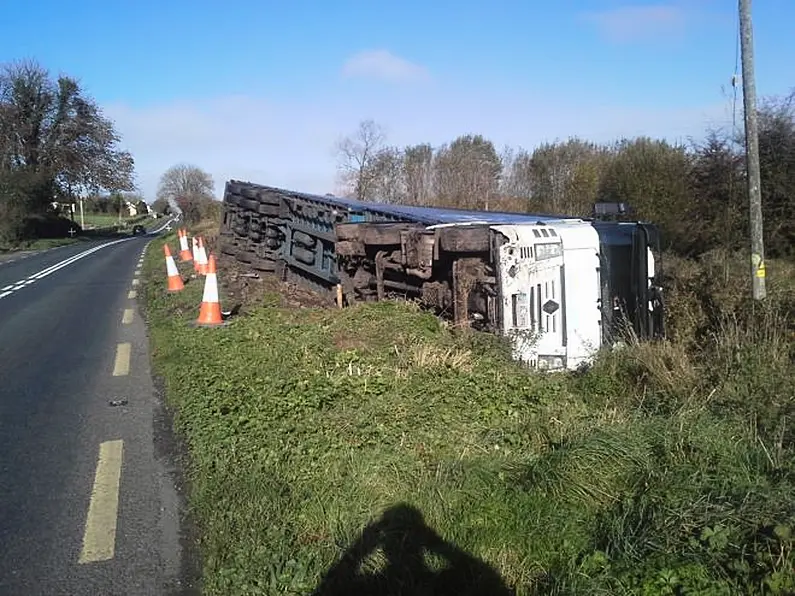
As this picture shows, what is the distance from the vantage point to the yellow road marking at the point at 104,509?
Answer: 356 centimetres

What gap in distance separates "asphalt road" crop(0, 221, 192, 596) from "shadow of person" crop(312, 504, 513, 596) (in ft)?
2.62

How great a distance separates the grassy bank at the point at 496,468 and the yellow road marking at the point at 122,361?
4.13 ft

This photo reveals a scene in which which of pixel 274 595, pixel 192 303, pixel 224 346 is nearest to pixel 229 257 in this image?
pixel 192 303

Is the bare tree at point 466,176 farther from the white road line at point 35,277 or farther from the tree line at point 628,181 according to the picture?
the white road line at point 35,277

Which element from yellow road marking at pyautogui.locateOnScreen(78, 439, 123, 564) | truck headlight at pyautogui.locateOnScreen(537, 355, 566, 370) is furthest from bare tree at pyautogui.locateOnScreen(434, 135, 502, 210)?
yellow road marking at pyautogui.locateOnScreen(78, 439, 123, 564)

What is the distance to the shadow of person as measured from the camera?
2.98 meters

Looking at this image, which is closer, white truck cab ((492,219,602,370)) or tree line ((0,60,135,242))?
white truck cab ((492,219,602,370))

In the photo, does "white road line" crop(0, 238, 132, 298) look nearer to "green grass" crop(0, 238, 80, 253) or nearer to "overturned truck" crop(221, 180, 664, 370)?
"overturned truck" crop(221, 180, 664, 370)

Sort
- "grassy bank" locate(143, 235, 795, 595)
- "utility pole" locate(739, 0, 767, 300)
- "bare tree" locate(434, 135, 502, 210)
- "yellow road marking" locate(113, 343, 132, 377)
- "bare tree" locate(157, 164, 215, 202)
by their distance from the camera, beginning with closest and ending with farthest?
"grassy bank" locate(143, 235, 795, 595) → "yellow road marking" locate(113, 343, 132, 377) → "utility pole" locate(739, 0, 767, 300) → "bare tree" locate(434, 135, 502, 210) → "bare tree" locate(157, 164, 215, 202)

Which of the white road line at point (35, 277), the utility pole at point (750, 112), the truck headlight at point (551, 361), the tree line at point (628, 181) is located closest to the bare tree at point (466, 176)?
the tree line at point (628, 181)

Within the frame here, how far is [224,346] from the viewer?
7.48m

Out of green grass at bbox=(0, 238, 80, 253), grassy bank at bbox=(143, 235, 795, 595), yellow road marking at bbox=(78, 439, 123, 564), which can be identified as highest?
green grass at bbox=(0, 238, 80, 253)

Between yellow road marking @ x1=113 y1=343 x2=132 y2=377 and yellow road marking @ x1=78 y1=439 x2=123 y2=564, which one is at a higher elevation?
yellow road marking @ x1=113 y1=343 x2=132 y2=377

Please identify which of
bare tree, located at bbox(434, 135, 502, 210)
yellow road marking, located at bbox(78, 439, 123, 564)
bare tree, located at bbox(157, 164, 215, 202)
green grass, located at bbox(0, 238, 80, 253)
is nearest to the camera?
yellow road marking, located at bbox(78, 439, 123, 564)
